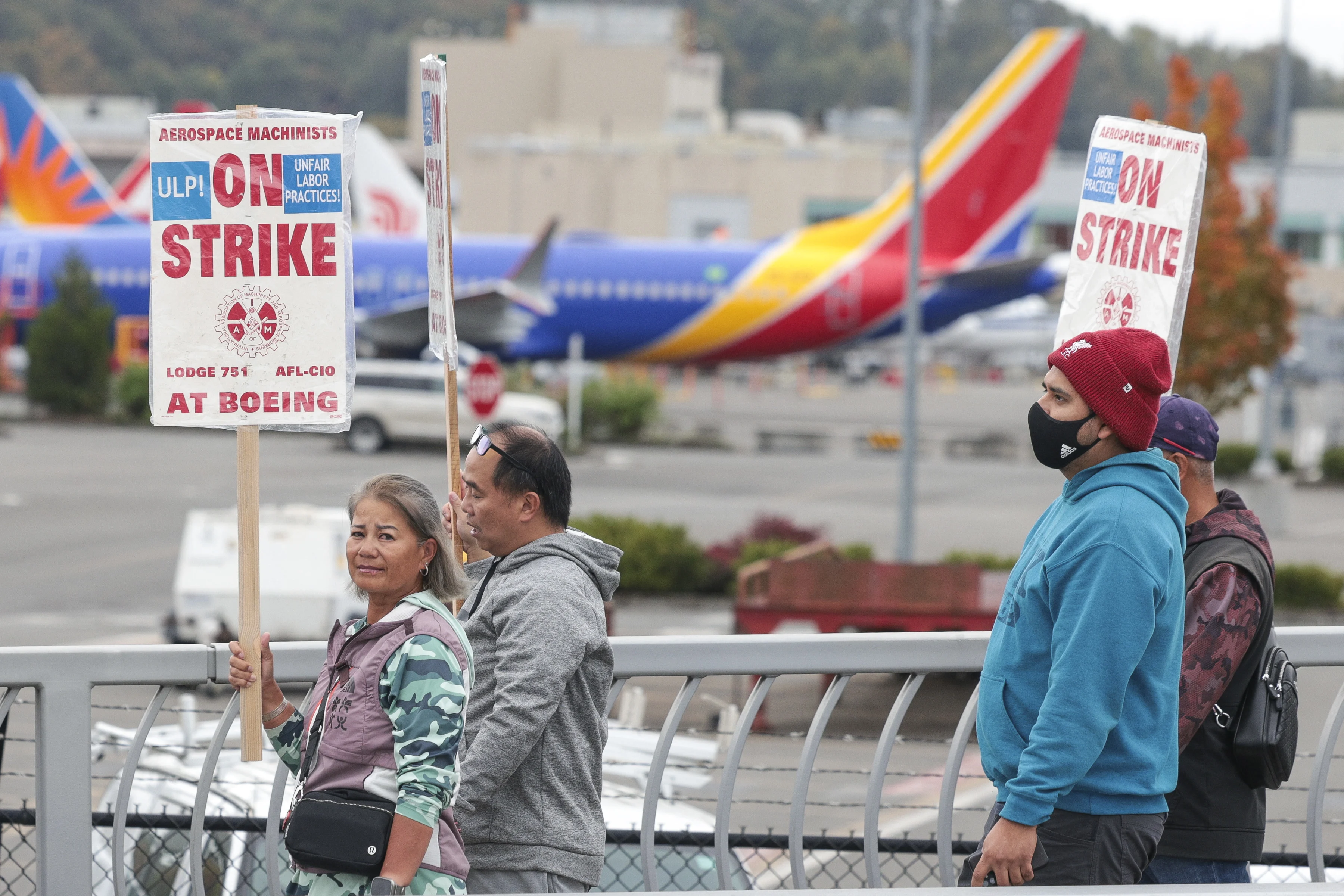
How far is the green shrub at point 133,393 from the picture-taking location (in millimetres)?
34812

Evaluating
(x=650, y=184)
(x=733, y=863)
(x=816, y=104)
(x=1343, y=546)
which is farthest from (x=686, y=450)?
(x=816, y=104)

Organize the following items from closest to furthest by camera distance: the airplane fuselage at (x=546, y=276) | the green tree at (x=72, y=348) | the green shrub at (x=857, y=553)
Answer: the green shrub at (x=857, y=553)
the green tree at (x=72, y=348)
the airplane fuselage at (x=546, y=276)

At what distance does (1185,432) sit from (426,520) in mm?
1792

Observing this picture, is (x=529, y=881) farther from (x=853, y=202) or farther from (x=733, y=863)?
(x=853, y=202)

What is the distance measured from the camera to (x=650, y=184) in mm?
70312

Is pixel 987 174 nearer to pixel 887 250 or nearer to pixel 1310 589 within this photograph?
pixel 887 250

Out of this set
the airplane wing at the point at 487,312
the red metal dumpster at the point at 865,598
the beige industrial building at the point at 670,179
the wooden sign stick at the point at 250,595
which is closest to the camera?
the wooden sign stick at the point at 250,595

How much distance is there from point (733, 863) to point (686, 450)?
28.4 m

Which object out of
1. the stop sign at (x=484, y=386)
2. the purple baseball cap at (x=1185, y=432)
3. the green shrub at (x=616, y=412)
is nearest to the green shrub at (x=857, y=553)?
the stop sign at (x=484, y=386)

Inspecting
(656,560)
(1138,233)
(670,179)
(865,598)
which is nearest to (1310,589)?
(865,598)

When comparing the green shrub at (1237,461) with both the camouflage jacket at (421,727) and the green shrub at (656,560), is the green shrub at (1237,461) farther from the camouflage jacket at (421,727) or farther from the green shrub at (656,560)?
the camouflage jacket at (421,727)

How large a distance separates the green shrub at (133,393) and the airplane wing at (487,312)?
470 cm

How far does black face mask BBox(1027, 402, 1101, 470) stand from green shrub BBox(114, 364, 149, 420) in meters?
33.2

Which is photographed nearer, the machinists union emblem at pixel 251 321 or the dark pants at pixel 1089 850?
the dark pants at pixel 1089 850
